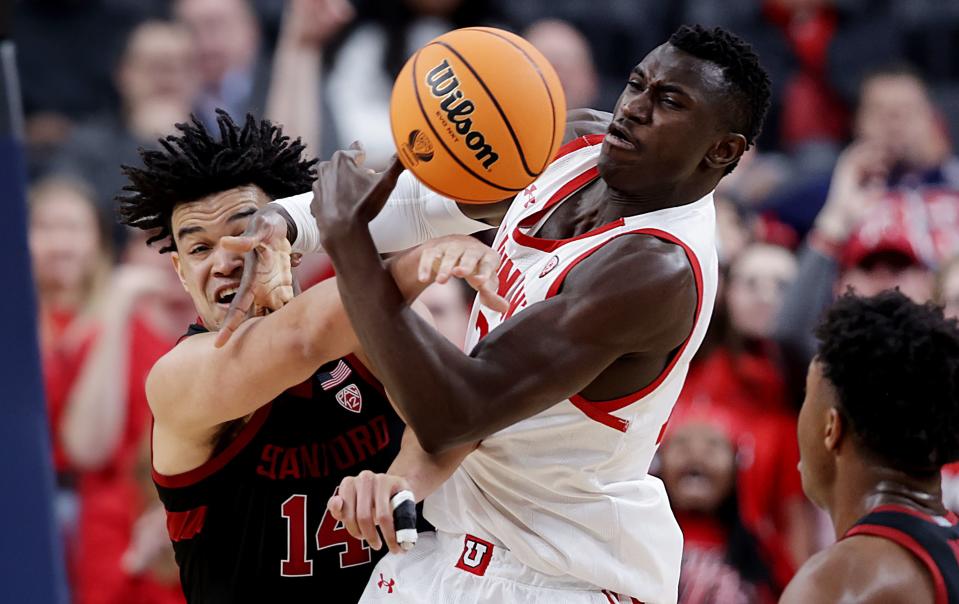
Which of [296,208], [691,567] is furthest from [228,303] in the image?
[691,567]

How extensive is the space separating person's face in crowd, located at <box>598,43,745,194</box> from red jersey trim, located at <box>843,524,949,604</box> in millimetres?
949

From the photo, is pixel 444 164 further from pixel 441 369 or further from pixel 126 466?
pixel 126 466

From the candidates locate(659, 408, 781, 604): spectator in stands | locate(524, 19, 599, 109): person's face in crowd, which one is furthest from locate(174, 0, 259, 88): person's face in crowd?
locate(659, 408, 781, 604): spectator in stands

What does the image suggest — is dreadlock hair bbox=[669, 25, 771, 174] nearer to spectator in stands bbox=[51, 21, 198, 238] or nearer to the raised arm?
the raised arm

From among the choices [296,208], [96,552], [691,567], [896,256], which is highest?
[296,208]

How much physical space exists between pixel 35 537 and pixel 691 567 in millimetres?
2741

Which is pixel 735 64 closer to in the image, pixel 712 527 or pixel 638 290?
pixel 638 290

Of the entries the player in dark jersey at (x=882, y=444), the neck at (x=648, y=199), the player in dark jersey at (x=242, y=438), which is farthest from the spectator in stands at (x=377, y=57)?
the neck at (x=648, y=199)

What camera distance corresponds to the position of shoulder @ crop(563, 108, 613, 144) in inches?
133

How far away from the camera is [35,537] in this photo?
4223 millimetres

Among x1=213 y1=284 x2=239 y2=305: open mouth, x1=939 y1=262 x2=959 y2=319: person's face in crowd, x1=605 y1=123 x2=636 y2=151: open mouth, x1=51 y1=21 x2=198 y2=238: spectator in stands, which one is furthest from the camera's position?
x1=51 y1=21 x2=198 y2=238: spectator in stands

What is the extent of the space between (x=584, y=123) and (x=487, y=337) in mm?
842

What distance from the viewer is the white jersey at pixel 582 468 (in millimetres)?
2975

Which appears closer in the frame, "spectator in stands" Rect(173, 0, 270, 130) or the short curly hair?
the short curly hair
